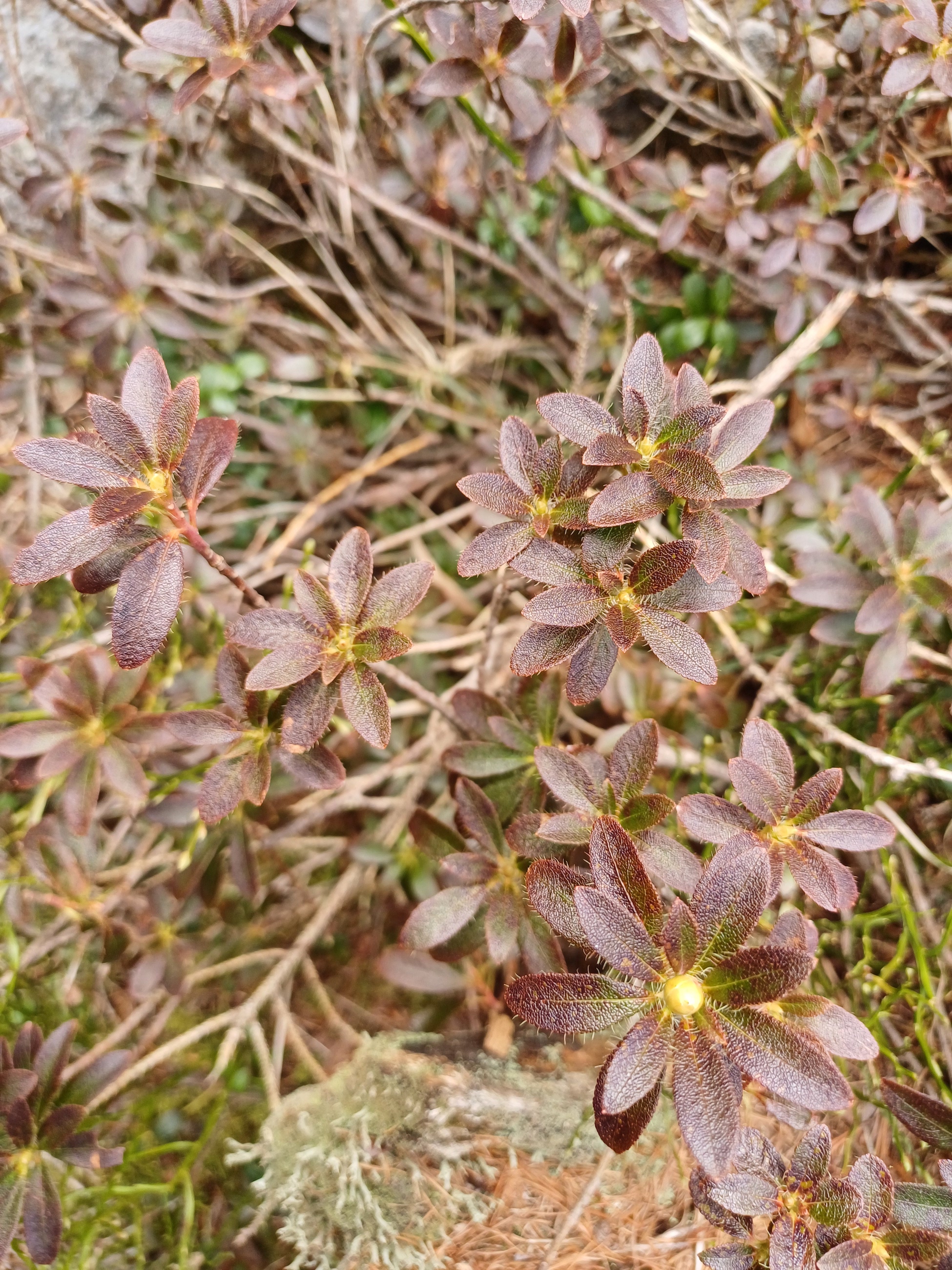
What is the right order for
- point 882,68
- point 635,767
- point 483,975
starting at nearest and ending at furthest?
point 635,767, point 882,68, point 483,975

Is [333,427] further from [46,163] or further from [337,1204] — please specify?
[337,1204]

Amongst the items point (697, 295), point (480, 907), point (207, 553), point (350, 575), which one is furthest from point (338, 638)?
point (697, 295)

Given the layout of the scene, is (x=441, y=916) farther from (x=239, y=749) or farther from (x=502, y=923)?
(x=239, y=749)

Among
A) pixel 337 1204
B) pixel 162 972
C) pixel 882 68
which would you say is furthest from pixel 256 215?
pixel 337 1204

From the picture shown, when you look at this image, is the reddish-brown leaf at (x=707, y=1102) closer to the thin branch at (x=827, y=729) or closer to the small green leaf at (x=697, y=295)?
the thin branch at (x=827, y=729)

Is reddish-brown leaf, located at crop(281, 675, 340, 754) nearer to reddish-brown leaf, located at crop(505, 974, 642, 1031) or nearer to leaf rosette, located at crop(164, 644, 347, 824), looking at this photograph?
leaf rosette, located at crop(164, 644, 347, 824)
